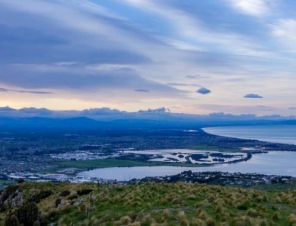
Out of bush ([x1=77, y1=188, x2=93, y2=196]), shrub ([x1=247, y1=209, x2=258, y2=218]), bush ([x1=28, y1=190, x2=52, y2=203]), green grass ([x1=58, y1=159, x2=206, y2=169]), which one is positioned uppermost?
shrub ([x1=247, y1=209, x2=258, y2=218])

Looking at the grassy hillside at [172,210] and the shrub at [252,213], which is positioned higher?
the shrub at [252,213]

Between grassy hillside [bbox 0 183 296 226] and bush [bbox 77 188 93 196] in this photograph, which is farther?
bush [bbox 77 188 93 196]

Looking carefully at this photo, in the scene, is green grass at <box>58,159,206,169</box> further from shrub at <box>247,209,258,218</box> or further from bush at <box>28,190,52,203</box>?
shrub at <box>247,209,258,218</box>

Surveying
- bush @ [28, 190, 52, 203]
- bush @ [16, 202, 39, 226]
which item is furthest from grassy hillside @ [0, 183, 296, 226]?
bush @ [28, 190, 52, 203]

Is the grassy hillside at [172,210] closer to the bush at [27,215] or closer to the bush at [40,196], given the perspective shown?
the bush at [27,215]

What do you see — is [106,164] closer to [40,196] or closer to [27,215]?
[40,196]

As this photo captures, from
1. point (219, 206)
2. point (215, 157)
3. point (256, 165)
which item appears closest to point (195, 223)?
point (219, 206)

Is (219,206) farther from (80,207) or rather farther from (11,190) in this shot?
(11,190)

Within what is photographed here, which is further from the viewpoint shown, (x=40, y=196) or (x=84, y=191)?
(x=40, y=196)

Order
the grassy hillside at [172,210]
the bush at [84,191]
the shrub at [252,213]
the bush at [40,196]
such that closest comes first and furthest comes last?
the grassy hillside at [172,210]
the shrub at [252,213]
the bush at [84,191]
the bush at [40,196]

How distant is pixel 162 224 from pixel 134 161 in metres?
137

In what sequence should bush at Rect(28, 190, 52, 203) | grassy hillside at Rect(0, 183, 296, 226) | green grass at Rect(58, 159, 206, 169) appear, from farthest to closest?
green grass at Rect(58, 159, 206, 169) < bush at Rect(28, 190, 52, 203) < grassy hillside at Rect(0, 183, 296, 226)

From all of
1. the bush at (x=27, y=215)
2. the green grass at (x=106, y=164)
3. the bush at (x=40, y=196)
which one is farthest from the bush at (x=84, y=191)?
the green grass at (x=106, y=164)

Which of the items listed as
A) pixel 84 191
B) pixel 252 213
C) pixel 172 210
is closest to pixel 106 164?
pixel 84 191
